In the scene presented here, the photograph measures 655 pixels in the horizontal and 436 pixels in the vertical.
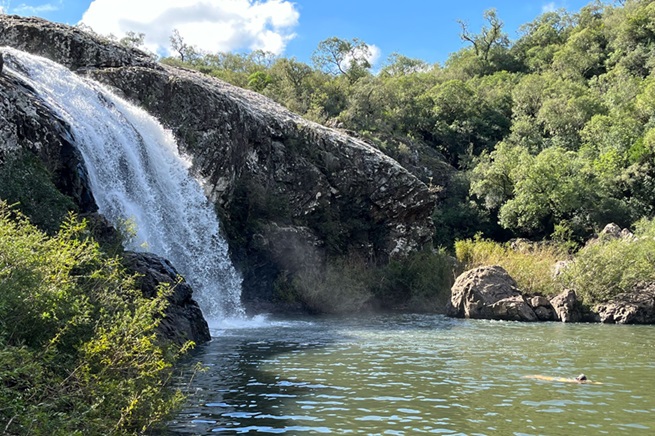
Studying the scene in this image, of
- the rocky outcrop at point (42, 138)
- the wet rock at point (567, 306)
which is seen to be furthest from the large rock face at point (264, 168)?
the wet rock at point (567, 306)

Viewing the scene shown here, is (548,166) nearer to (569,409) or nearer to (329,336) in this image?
(329,336)

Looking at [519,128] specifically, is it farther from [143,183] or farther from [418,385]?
[418,385]

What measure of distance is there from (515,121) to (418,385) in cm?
5088

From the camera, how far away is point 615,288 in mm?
26141

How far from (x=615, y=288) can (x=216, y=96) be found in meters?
19.1

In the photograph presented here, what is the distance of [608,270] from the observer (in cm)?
2608

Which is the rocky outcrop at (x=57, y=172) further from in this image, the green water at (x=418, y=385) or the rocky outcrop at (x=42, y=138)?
the green water at (x=418, y=385)

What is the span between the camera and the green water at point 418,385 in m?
8.84

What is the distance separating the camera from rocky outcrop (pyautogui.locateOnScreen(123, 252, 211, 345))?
47.4 feet

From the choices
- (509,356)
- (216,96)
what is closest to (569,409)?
(509,356)

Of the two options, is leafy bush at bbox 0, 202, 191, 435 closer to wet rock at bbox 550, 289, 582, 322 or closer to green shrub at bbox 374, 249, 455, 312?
wet rock at bbox 550, 289, 582, 322

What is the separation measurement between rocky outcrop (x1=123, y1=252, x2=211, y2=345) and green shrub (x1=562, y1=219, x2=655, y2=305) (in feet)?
53.7

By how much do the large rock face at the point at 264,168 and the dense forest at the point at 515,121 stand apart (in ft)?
24.8

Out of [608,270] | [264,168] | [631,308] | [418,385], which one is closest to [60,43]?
[264,168]
